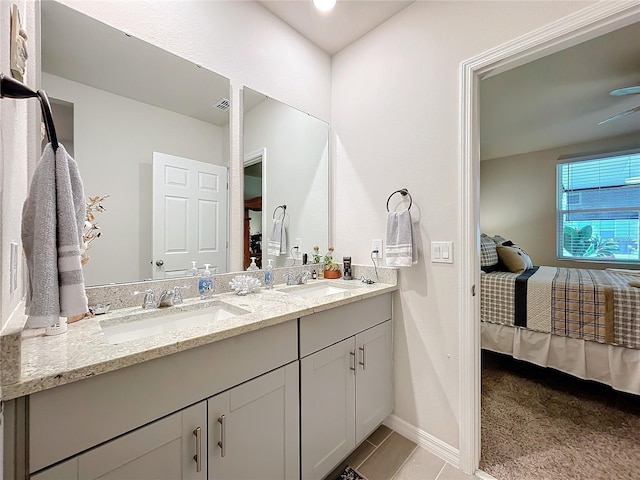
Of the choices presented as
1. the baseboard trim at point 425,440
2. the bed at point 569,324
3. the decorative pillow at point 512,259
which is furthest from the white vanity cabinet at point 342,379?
the decorative pillow at point 512,259

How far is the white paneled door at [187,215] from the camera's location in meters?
1.40

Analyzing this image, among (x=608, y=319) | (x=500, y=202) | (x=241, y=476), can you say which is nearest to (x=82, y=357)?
(x=241, y=476)

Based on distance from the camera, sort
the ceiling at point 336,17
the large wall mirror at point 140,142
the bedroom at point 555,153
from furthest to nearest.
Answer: the bedroom at point 555,153
the ceiling at point 336,17
the large wall mirror at point 140,142

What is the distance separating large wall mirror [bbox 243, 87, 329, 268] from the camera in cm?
175

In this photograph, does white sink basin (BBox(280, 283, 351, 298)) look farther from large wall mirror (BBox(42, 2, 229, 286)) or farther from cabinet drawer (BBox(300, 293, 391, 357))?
large wall mirror (BBox(42, 2, 229, 286))

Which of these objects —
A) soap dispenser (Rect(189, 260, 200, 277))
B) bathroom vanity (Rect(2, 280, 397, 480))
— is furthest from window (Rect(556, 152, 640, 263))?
soap dispenser (Rect(189, 260, 200, 277))

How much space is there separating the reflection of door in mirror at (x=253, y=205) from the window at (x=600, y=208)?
499cm

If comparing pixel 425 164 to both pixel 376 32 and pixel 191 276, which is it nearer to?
pixel 376 32

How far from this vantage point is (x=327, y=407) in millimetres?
1339

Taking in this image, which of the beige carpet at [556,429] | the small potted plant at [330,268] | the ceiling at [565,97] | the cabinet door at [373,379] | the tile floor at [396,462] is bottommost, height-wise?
the tile floor at [396,462]

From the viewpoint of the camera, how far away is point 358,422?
60.1 inches

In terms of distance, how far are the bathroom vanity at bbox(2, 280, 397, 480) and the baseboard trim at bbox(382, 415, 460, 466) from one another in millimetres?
277

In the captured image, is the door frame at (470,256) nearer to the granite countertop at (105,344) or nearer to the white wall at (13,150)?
the granite countertop at (105,344)

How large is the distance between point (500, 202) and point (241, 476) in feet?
18.2
